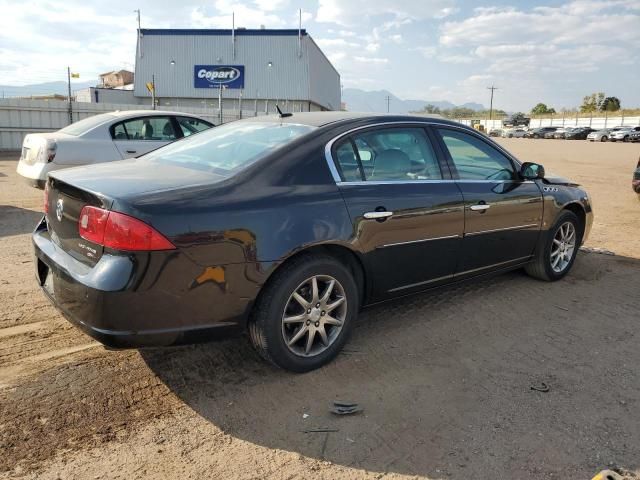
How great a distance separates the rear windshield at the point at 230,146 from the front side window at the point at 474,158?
130 cm

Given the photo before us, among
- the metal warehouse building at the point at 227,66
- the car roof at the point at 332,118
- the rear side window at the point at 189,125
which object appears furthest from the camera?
the metal warehouse building at the point at 227,66

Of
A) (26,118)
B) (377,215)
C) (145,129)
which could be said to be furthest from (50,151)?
(26,118)

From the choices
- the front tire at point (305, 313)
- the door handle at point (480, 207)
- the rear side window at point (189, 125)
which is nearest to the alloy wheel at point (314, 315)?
the front tire at point (305, 313)

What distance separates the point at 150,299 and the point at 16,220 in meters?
5.77

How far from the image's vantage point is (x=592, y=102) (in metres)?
106

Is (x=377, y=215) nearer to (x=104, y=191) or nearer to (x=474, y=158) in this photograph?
(x=474, y=158)

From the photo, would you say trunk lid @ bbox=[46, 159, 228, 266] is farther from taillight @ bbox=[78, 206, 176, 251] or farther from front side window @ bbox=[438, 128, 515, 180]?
front side window @ bbox=[438, 128, 515, 180]

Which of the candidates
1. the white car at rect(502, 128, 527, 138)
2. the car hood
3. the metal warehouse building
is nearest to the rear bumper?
the car hood

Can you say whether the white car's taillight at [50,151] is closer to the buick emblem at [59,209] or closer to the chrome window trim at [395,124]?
the buick emblem at [59,209]

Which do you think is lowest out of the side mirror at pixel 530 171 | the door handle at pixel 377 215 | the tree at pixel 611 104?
the door handle at pixel 377 215

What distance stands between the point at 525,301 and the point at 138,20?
43566 mm

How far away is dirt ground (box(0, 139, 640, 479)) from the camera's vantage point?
2.59 metres

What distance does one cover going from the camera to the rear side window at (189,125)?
358 inches

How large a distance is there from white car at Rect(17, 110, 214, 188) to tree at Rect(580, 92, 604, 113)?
342 feet
